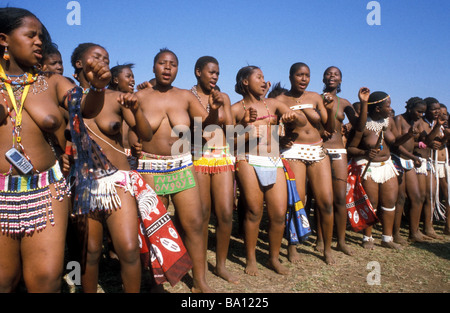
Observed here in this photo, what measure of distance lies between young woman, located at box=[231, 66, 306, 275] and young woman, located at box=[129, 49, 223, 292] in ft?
2.83

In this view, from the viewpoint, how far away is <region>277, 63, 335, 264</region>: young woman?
4887mm

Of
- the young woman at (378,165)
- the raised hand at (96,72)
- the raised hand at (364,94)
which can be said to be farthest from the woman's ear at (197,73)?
the young woman at (378,165)

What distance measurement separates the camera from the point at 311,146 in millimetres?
4906

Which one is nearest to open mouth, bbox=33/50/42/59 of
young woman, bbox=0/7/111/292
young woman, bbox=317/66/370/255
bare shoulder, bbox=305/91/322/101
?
young woman, bbox=0/7/111/292

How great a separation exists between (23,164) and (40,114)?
0.35m

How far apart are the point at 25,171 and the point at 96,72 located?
0.81 meters

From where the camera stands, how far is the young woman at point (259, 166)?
4293 mm

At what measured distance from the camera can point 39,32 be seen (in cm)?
241

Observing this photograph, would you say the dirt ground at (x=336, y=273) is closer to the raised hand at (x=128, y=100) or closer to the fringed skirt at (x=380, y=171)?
the fringed skirt at (x=380, y=171)

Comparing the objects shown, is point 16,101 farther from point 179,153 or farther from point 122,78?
point 122,78

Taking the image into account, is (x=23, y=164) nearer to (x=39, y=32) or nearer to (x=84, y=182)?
(x=84, y=182)

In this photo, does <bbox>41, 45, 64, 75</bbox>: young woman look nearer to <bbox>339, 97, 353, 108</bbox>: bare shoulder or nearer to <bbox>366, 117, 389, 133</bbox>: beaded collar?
<bbox>339, 97, 353, 108</bbox>: bare shoulder

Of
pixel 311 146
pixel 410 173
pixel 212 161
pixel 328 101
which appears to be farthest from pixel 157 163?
pixel 410 173
